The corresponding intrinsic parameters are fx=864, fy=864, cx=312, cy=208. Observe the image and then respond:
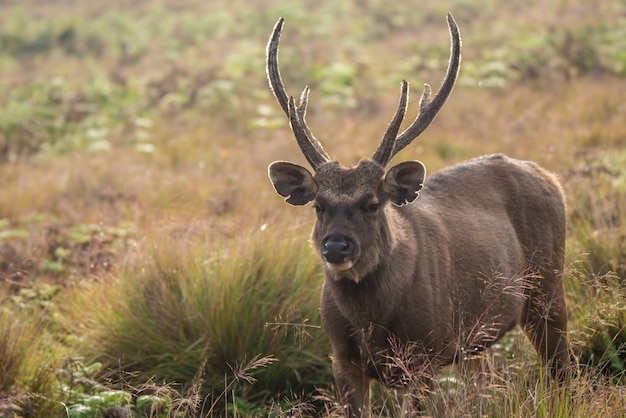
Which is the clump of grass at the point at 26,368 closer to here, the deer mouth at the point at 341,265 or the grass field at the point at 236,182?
the grass field at the point at 236,182

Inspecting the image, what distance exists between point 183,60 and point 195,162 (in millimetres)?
9724

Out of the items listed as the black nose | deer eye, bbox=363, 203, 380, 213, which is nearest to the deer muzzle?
the black nose

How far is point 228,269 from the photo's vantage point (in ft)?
20.2

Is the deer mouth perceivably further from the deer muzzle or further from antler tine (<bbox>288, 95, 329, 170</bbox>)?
antler tine (<bbox>288, 95, 329, 170</bbox>)

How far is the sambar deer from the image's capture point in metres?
4.68

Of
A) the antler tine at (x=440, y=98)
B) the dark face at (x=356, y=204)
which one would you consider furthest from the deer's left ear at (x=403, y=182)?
the antler tine at (x=440, y=98)

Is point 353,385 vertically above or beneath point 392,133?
beneath

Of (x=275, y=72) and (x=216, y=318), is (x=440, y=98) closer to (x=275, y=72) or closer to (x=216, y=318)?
(x=275, y=72)

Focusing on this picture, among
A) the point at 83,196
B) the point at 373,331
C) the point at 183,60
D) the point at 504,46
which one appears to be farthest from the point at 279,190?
the point at 183,60

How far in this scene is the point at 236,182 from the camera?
11.2 meters

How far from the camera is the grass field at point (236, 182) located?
5360mm

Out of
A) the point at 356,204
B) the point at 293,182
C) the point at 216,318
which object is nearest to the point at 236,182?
the point at 216,318

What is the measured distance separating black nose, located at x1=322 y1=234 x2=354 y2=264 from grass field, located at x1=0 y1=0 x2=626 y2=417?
51 centimetres

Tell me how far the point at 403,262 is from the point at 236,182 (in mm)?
6494
